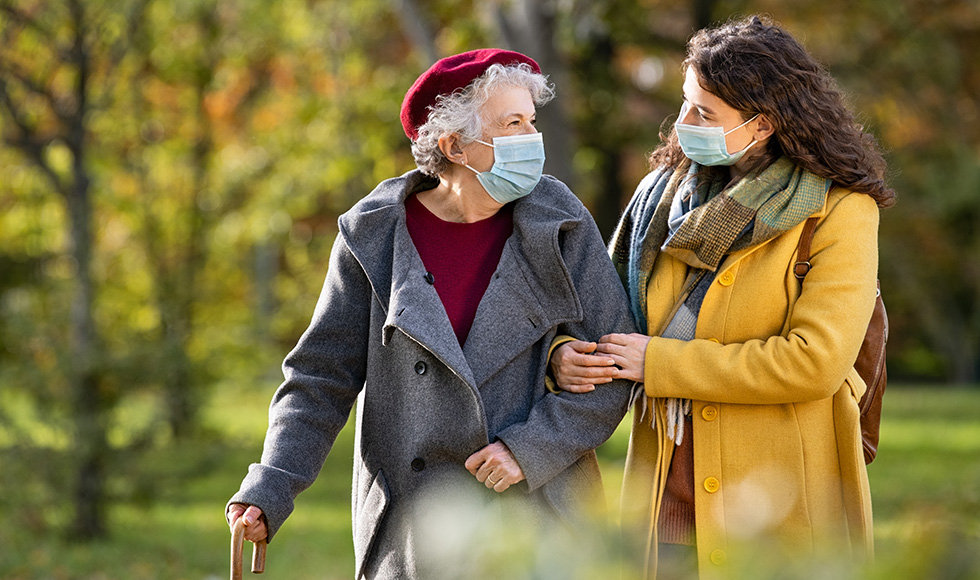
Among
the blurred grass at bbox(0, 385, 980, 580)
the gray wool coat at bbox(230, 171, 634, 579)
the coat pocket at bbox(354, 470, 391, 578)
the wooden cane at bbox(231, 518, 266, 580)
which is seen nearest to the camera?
the wooden cane at bbox(231, 518, 266, 580)

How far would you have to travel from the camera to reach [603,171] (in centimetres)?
1359

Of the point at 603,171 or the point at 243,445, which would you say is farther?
the point at 603,171

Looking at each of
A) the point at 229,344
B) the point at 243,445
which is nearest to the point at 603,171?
the point at 229,344

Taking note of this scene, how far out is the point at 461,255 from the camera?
2.85 metres

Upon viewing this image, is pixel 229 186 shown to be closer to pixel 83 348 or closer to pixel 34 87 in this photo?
pixel 34 87

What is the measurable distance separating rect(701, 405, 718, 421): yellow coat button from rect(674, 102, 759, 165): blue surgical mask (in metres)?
0.61

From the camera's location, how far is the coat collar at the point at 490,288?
2.68 metres

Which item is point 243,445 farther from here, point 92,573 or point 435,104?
point 435,104

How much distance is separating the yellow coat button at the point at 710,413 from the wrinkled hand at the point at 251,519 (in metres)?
1.12

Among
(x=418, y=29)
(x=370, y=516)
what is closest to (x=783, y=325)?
(x=370, y=516)

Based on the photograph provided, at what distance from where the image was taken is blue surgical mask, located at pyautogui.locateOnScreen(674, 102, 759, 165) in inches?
107

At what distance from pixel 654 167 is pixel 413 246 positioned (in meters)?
0.76

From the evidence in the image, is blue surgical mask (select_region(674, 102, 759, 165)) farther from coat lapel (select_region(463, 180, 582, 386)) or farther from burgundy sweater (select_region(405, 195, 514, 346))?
burgundy sweater (select_region(405, 195, 514, 346))

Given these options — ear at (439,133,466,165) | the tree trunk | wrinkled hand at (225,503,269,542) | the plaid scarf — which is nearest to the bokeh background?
the tree trunk
